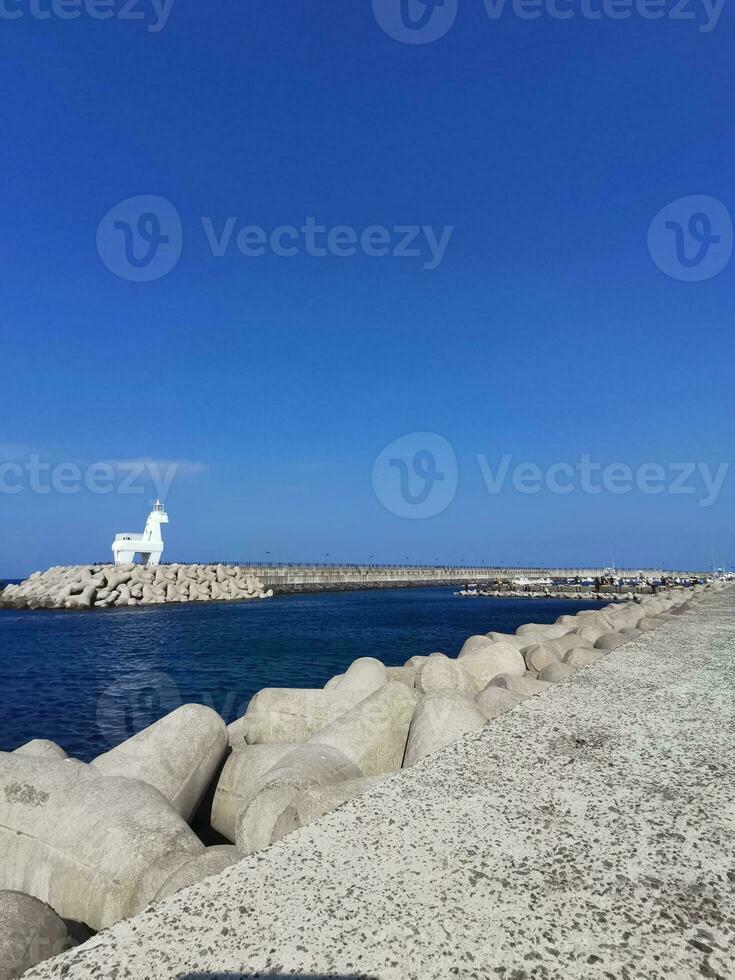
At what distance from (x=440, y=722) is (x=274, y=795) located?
5.25 ft

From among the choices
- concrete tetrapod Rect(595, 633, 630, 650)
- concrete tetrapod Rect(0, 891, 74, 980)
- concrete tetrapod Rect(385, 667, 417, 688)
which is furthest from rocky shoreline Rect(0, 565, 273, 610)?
concrete tetrapod Rect(0, 891, 74, 980)

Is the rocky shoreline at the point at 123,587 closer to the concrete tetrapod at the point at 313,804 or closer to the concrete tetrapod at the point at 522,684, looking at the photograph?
the concrete tetrapod at the point at 522,684

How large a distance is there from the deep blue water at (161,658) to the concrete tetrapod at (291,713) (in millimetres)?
4495

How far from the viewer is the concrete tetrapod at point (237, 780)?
535 centimetres

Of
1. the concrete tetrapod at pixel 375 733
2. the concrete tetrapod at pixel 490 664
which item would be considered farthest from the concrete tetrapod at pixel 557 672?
the concrete tetrapod at pixel 375 733

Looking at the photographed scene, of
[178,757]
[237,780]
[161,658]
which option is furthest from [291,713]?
[161,658]

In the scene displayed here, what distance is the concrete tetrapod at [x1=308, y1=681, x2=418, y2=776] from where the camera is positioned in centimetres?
508

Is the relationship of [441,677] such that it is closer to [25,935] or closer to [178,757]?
[178,757]

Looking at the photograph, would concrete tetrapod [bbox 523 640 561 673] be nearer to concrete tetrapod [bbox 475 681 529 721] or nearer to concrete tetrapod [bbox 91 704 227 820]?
concrete tetrapod [bbox 475 681 529 721]

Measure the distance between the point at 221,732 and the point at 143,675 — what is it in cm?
1331

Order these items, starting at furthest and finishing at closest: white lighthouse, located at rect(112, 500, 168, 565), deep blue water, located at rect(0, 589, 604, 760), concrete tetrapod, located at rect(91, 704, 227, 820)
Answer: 1. white lighthouse, located at rect(112, 500, 168, 565)
2. deep blue water, located at rect(0, 589, 604, 760)
3. concrete tetrapod, located at rect(91, 704, 227, 820)

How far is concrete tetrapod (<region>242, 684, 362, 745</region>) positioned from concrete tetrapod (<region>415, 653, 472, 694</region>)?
0.93m

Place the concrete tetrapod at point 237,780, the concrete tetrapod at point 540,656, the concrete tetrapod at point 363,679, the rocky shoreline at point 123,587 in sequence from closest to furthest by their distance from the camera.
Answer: the concrete tetrapod at point 237,780, the concrete tetrapod at point 363,679, the concrete tetrapod at point 540,656, the rocky shoreline at point 123,587

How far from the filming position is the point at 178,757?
5.24m
